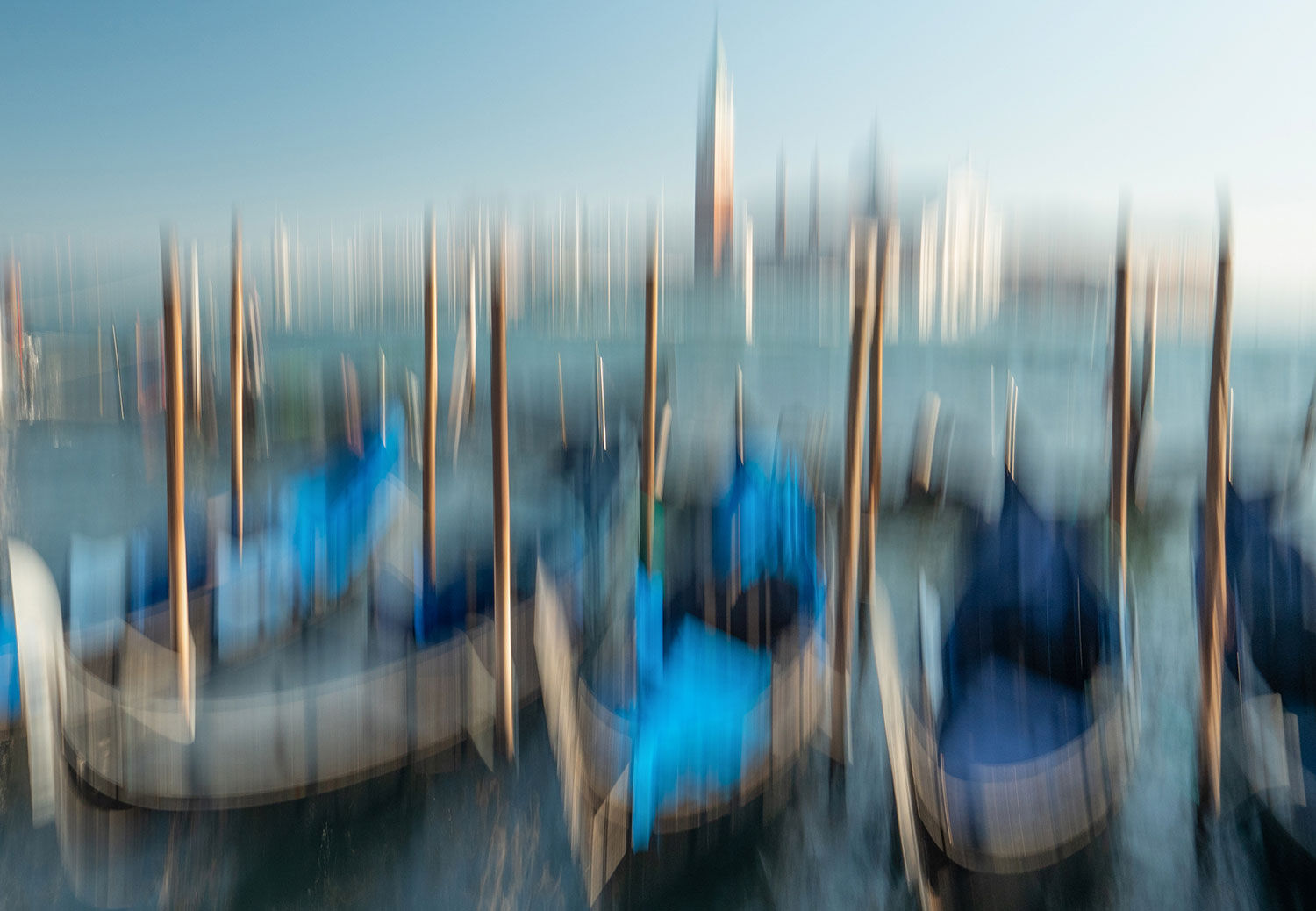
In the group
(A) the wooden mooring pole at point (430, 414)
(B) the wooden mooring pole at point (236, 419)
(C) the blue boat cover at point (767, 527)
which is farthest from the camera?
(B) the wooden mooring pole at point (236, 419)

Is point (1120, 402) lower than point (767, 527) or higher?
higher


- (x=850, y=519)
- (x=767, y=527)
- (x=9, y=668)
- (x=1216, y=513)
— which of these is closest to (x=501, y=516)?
(x=850, y=519)

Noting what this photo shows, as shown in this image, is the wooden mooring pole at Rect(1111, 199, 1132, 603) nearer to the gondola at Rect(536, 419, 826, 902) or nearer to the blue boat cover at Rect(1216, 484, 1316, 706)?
the blue boat cover at Rect(1216, 484, 1316, 706)

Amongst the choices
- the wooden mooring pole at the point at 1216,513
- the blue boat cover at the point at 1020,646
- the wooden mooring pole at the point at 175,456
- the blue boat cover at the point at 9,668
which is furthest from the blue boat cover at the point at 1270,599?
the blue boat cover at the point at 9,668

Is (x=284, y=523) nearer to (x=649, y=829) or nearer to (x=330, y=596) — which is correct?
(x=330, y=596)

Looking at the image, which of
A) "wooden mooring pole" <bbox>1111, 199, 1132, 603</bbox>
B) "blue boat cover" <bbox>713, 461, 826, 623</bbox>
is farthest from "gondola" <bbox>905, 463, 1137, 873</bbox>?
"blue boat cover" <bbox>713, 461, 826, 623</bbox>

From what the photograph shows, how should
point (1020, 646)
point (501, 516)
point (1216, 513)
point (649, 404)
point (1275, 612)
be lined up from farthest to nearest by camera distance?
point (649, 404)
point (1275, 612)
point (501, 516)
point (1020, 646)
point (1216, 513)

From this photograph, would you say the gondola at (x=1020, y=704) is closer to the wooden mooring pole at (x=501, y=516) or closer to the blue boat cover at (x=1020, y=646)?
the blue boat cover at (x=1020, y=646)

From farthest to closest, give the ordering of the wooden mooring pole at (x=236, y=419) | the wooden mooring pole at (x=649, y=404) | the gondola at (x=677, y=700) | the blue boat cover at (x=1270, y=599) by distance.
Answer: the wooden mooring pole at (x=236, y=419), the wooden mooring pole at (x=649, y=404), the blue boat cover at (x=1270, y=599), the gondola at (x=677, y=700)

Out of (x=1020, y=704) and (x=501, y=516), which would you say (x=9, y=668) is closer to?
(x=501, y=516)

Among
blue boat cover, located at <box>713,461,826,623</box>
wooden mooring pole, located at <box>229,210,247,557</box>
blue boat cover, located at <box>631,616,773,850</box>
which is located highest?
wooden mooring pole, located at <box>229,210,247,557</box>

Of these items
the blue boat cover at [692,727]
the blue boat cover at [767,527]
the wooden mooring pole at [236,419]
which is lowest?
the blue boat cover at [692,727]

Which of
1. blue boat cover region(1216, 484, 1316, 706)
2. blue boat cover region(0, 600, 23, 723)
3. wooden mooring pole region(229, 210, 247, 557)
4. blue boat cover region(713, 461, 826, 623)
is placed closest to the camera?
blue boat cover region(0, 600, 23, 723)

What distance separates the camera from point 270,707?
3.14 m
